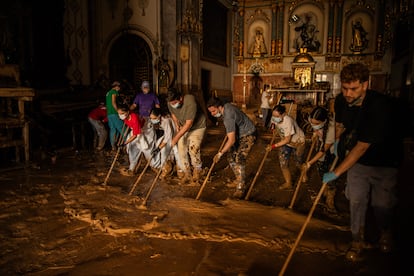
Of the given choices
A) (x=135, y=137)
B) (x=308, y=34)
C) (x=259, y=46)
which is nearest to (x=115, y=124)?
(x=135, y=137)

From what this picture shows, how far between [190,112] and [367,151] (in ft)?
9.75

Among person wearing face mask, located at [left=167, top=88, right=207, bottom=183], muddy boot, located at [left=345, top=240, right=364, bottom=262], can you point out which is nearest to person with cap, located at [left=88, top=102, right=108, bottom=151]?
person wearing face mask, located at [left=167, top=88, right=207, bottom=183]

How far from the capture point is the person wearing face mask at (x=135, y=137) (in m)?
5.83

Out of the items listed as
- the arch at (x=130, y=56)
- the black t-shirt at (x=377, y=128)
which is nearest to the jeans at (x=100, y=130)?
the arch at (x=130, y=56)

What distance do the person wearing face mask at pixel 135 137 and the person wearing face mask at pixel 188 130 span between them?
71 centimetres

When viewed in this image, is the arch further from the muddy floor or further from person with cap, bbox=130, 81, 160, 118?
the muddy floor

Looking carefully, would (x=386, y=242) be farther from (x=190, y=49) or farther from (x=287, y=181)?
(x=190, y=49)

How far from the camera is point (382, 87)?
1638 cm

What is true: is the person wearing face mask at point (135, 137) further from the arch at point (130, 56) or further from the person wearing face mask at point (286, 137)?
the arch at point (130, 56)

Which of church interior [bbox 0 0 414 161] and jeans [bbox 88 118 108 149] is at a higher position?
church interior [bbox 0 0 414 161]

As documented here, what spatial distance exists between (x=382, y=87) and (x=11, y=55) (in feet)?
56.2

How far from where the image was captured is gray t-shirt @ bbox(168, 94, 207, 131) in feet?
16.8

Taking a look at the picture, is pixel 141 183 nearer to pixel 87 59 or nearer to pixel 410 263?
pixel 410 263

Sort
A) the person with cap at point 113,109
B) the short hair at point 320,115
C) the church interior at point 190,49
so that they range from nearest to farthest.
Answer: the short hair at point 320,115
the person with cap at point 113,109
the church interior at point 190,49
